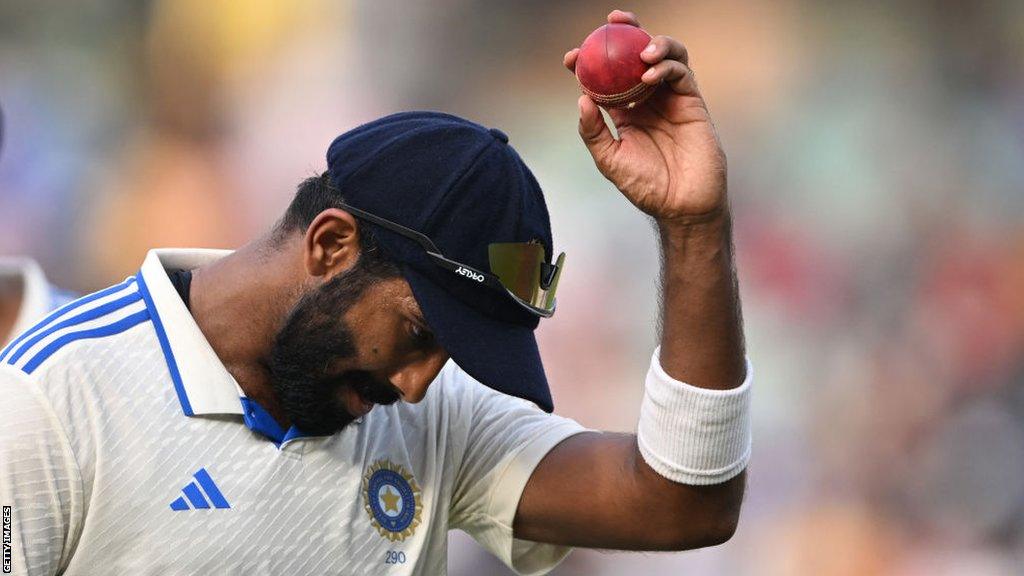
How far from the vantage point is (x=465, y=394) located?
2711 millimetres

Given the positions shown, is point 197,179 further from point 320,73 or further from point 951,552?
point 951,552

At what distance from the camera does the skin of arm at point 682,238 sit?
2.18m

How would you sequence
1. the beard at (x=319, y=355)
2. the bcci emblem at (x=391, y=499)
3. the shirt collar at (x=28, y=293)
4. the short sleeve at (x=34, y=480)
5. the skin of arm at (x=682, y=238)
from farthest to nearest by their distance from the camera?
1. the shirt collar at (x=28, y=293)
2. the bcci emblem at (x=391, y=499)
3. the beard at (x=319, y=355)
4. the skin of arm at (x=682, y=238)
5. the short sleeve at (x=34, y=480)

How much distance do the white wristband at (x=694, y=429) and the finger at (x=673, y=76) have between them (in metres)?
0.49

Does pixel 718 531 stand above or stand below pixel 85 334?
below

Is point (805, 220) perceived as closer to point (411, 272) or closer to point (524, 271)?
point (524, 271)

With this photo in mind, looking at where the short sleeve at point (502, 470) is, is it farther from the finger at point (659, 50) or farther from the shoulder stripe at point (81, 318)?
the finger at point (659, 50)

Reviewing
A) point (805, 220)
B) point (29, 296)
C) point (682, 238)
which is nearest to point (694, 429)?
point (682, 238)

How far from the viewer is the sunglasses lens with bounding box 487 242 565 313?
225cm

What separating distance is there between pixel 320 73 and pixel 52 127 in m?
1.66

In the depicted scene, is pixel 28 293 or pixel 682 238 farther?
pixel 28 293

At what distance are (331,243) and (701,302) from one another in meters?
0.70

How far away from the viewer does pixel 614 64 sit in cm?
211

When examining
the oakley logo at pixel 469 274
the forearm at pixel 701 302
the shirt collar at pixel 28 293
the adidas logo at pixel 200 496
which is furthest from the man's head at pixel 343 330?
the shirt collar at pixel 28 293
